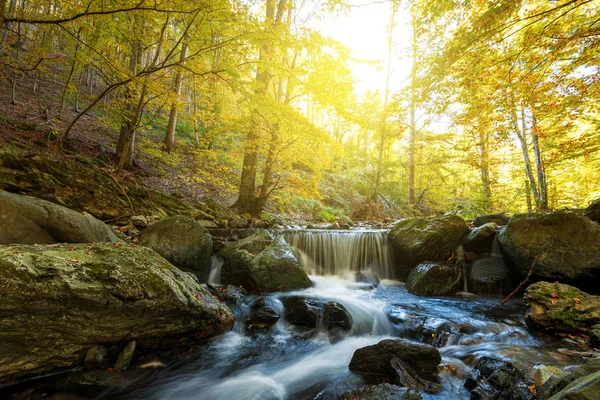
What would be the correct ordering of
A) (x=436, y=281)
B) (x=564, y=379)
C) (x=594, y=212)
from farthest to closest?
(x=436, y=281), (x=594, y=212), (x=564, y=379)

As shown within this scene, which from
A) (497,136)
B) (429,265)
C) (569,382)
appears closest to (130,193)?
(429,265)

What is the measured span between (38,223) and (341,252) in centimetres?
677

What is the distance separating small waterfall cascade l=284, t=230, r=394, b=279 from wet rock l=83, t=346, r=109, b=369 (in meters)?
5.20

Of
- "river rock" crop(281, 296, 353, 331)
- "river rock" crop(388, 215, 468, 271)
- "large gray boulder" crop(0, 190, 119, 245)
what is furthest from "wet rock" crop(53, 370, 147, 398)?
"river rock" crop(388, 215, 468, 271)

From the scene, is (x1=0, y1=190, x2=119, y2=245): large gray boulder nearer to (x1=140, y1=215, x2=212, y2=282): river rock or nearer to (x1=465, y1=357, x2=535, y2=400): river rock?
(x1=140, y1=215, x2=212, y2=282): river rock

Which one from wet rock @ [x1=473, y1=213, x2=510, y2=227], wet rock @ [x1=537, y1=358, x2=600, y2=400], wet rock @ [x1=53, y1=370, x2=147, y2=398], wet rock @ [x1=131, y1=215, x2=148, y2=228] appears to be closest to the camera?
wet rock @ [x1=537, y1=358, x2=600, y2=400]

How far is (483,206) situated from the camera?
10.7 metres

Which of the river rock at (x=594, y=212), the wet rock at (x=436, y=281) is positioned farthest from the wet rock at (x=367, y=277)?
the river rock at (x=594, y=212)

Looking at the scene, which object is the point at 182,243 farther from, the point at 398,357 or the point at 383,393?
the point at 383,393

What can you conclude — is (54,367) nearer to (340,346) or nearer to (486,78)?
(340,346)

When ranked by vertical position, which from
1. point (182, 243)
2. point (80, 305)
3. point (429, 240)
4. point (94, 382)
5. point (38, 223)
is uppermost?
point (38, 223)

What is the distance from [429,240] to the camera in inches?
271

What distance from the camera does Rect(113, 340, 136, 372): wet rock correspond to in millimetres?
3082

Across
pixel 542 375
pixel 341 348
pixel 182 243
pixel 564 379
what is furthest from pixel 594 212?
pixel 182 243
